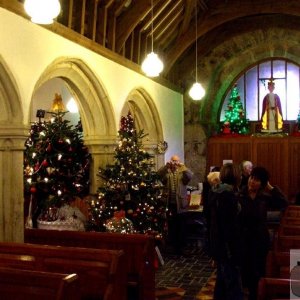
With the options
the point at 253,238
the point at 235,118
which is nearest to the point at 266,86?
the point at 235,118

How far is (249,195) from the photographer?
4.98 meters

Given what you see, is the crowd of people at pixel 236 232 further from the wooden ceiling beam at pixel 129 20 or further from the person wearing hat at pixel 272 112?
the person wearing hat at pixel 272 112

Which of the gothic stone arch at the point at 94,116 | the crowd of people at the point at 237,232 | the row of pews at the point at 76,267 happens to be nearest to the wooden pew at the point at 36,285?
the row of pews at the point at 76,267

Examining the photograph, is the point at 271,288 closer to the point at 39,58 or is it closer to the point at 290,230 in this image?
the point at 290,230

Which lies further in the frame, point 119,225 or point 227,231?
point 119,225

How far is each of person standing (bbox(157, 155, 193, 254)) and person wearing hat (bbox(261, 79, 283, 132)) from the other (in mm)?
4637

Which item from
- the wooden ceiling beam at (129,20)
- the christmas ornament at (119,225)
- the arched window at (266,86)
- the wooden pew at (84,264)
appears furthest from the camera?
the arched window at (266,86)

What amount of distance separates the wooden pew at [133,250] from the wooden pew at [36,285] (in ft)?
6.68

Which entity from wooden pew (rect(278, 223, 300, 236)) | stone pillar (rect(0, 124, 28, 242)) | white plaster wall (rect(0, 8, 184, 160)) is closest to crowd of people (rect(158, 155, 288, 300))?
wooden pew (rect(278, 223, 300, 236))

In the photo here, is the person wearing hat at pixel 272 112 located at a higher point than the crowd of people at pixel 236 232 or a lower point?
higher

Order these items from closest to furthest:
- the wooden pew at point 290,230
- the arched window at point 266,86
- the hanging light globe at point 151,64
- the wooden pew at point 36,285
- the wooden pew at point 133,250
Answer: the wooden pew at point 36,285 < the wooden pew at point 133,250 < the wooden pew at point 290,230 < the hanging light globe at point 151,64 < the arched window at point 266,86

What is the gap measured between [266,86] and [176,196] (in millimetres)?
5615

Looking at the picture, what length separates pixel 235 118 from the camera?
1329cm

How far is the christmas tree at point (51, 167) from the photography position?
805cm
